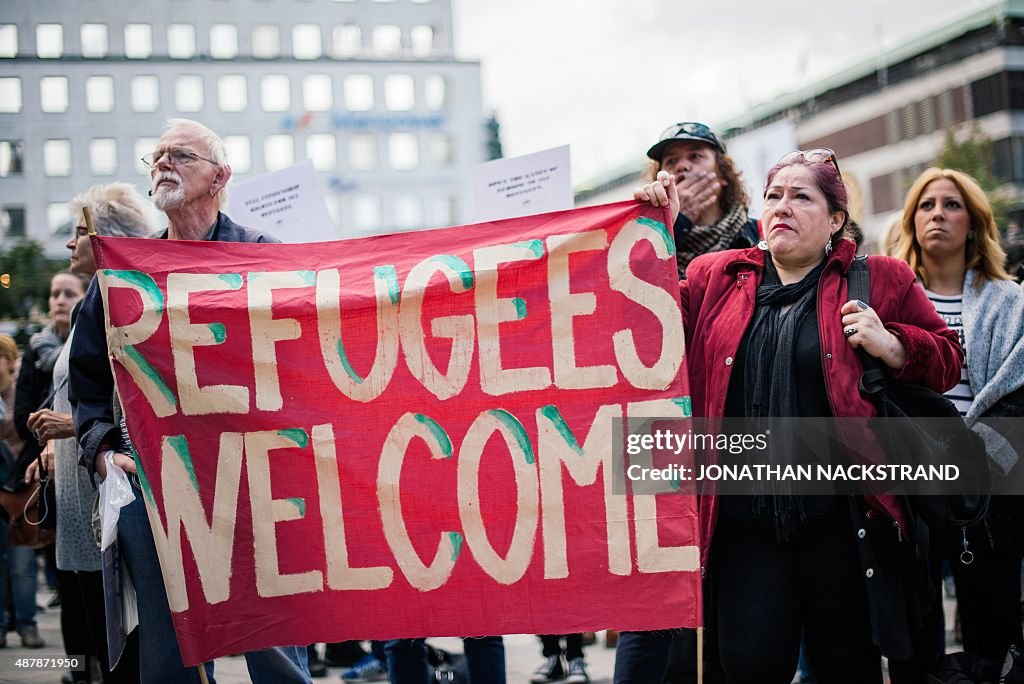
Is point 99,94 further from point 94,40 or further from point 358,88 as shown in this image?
point 358,88

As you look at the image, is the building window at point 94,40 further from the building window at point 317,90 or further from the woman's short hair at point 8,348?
the building window at point 317,90

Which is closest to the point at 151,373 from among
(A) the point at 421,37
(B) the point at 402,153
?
(A) the point at 421,37

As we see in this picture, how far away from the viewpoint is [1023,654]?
150 inches

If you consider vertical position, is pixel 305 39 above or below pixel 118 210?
above

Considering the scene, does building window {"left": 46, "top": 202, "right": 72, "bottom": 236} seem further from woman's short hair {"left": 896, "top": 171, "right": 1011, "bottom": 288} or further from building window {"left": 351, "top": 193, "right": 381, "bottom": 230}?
building window {"left": 351, "top": 193, "right": 381, "bottom": 230}

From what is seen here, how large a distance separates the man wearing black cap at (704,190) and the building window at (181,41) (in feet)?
13.1

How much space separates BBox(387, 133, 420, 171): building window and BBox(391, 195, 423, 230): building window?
1753mm

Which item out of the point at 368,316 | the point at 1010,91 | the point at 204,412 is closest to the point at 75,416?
the point at 204,412

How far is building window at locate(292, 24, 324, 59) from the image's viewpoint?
326 inches

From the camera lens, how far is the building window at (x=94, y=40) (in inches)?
241

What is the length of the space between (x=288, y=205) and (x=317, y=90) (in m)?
14.4

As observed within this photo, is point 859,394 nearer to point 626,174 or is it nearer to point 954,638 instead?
point 954,638

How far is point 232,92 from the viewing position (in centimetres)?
1071

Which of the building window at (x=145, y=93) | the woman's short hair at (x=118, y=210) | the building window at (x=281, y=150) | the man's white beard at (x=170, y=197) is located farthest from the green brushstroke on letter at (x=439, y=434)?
the building window at (x=281, y=150)
